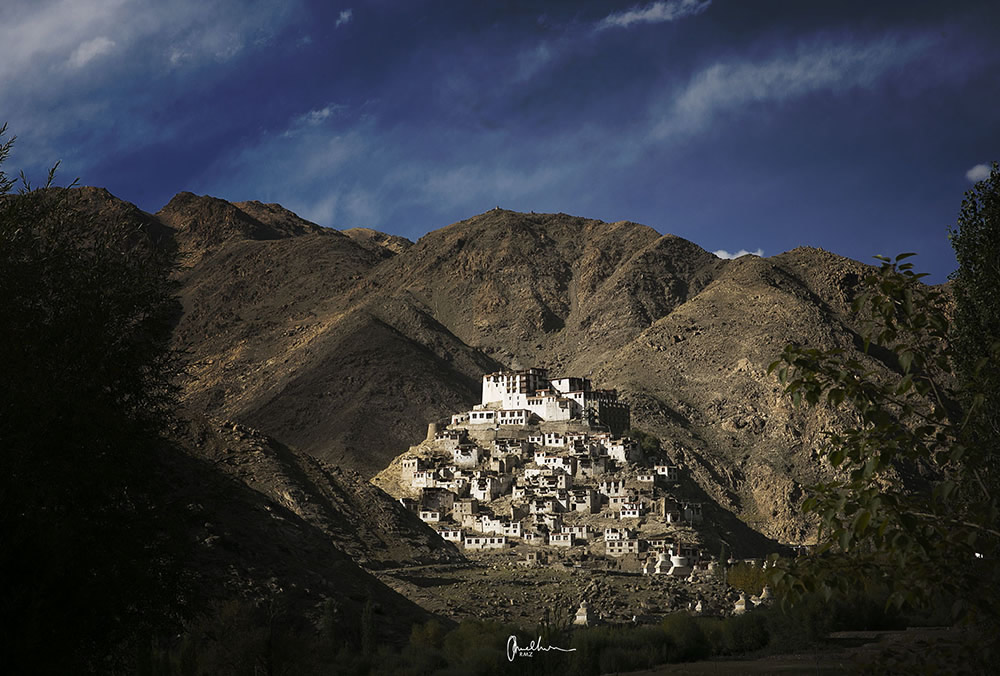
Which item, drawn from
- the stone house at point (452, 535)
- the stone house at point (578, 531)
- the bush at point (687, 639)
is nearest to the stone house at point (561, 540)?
the stone house at point (578, 531)

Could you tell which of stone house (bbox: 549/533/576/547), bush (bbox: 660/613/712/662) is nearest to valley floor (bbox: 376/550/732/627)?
bush (bbox: 660/613/712/662)

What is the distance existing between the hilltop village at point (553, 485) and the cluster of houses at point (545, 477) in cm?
11

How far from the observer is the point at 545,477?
290 feet

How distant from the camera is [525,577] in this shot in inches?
2457

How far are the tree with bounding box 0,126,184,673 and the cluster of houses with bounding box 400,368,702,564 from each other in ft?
198

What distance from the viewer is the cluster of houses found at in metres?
78.8

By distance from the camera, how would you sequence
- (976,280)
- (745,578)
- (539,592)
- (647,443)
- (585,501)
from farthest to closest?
(647,443)
(585,501)
(745,578)
(539,592)
(976,280)

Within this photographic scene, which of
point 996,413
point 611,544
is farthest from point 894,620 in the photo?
point 996,413

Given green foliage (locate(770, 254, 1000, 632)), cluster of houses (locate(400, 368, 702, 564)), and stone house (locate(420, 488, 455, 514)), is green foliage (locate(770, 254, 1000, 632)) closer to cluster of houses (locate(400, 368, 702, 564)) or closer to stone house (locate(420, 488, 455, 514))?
cluster of houses (locate(400, 368, 702, 564))

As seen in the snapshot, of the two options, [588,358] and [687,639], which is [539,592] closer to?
[687,639]

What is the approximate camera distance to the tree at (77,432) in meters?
10.2

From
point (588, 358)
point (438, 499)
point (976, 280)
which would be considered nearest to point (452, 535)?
point (438, 499)

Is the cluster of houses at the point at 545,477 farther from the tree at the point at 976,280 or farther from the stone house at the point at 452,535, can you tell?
the tree at the point at 976,280

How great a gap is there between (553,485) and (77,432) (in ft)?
255
